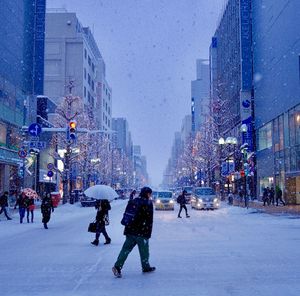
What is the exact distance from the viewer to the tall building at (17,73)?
142 feet

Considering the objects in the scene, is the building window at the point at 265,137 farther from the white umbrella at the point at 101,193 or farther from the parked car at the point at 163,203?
the white umbrella at the point at 101,193

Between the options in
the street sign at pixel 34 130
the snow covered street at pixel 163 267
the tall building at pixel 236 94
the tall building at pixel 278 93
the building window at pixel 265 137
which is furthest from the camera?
the tall building at pixel 236 94

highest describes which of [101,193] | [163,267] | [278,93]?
[278,93]

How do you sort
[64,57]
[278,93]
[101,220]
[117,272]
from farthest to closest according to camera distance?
[64,57]
[278,93]
[101,220]
[117,272]

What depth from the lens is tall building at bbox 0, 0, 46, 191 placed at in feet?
142

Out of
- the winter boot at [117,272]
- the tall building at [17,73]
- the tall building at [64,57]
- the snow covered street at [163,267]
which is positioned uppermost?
the tall building at [64,57]

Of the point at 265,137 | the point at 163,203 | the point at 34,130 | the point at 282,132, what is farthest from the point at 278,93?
the point at 34,130

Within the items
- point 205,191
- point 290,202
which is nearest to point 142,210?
point 205,191

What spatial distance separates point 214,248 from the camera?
13.4 m

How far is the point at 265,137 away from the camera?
5375 centimetres

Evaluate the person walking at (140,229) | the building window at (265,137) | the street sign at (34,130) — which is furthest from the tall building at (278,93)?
the person walking at (140,229)

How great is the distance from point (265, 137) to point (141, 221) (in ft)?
152

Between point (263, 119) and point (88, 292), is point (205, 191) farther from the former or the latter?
point (88, 292)

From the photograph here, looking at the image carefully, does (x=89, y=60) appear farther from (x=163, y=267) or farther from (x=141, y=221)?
(x=141, y=221)
